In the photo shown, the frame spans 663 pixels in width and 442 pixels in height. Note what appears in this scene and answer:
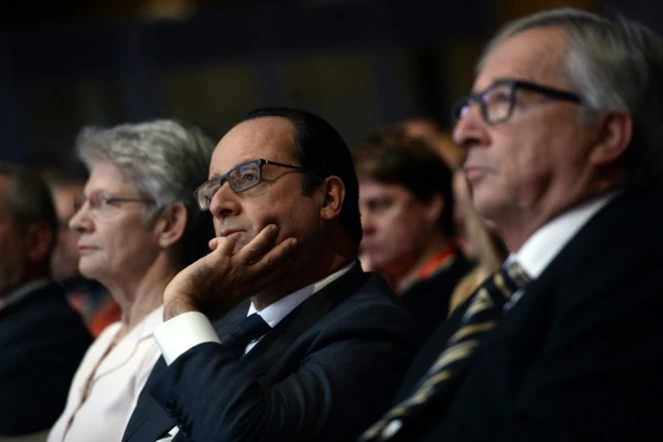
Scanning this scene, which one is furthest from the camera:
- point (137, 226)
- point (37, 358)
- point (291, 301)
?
point (37, 358)

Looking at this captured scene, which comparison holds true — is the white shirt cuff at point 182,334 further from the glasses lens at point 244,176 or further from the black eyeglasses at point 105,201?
the black eyeglasses at point 105,201

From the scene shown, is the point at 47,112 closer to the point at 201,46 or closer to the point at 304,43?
the point at 201,46

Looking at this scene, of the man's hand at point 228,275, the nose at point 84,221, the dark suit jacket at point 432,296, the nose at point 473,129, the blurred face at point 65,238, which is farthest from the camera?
the blurred face at point 65,238

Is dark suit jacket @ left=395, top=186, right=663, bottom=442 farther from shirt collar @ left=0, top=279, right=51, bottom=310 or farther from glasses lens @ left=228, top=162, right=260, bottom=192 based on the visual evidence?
shirt collar @ left=0, top=279, right=51, bottom=310

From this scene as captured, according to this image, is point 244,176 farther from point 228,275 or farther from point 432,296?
point 432,296

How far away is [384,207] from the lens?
12.5 feet

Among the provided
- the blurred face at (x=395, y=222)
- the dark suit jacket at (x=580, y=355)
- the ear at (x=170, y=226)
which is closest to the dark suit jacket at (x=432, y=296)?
the blurred face at (x=395, y=222)

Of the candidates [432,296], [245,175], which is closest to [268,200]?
[245,175]

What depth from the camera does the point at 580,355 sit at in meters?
1.52

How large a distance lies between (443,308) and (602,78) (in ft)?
6.10

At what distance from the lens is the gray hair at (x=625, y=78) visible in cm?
170

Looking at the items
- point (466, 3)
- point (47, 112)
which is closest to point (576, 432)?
point (466, 3)

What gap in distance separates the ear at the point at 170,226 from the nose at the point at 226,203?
61 centimetres

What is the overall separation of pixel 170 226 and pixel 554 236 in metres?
1.41
